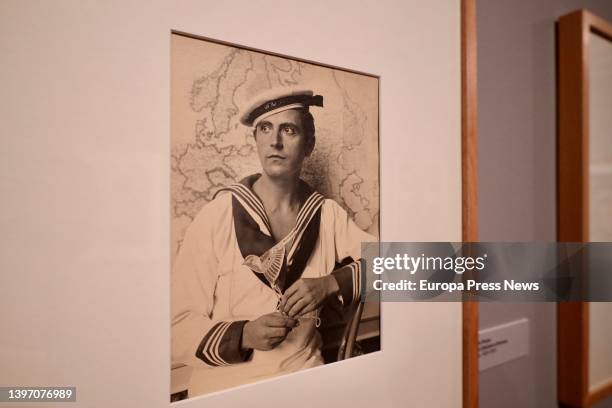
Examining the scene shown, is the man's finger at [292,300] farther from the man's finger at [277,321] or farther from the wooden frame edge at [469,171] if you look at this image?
the wooden frame edge at [469,171]

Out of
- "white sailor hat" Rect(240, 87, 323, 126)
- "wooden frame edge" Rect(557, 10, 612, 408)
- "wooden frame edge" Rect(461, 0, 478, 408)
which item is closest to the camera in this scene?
"white sailor hat" Rect(240, 87, 323, 126)

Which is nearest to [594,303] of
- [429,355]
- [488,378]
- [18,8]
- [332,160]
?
[488,378]

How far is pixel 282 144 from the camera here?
1.61ft

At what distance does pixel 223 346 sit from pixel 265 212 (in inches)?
6.7

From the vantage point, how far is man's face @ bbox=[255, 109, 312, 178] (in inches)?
18.8

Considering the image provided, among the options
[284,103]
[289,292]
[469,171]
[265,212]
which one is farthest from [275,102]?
[469,171]

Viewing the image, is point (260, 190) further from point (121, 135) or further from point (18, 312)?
point (18, 312)

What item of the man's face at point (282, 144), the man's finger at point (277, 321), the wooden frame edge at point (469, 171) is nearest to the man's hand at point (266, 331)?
the man's finger at point (277, 321)

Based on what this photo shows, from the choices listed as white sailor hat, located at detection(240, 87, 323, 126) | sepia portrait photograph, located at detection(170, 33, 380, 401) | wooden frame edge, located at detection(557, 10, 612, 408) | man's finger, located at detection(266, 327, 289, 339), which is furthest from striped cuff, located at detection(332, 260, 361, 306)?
wooden frame edge, located at detection(557, 10, 612, 408)

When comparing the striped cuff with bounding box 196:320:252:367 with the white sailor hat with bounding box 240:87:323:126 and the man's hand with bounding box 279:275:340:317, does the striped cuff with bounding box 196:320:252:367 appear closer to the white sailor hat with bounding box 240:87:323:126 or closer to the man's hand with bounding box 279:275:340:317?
the man's hand with bounding box 279:275:340:317

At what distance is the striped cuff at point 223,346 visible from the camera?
0.44m

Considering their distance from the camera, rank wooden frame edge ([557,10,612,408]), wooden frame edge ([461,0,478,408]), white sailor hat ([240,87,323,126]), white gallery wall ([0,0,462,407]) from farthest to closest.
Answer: wooden frame edge ([557,10,612,408]) < wooden frame edge ([461,0,478,408]) < white sailor hat ([240,87,323,126]) < white gallery wall ([0,0,462,407])

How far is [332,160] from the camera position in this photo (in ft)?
1.77

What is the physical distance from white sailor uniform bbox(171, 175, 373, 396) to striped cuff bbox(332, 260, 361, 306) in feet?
0.08
